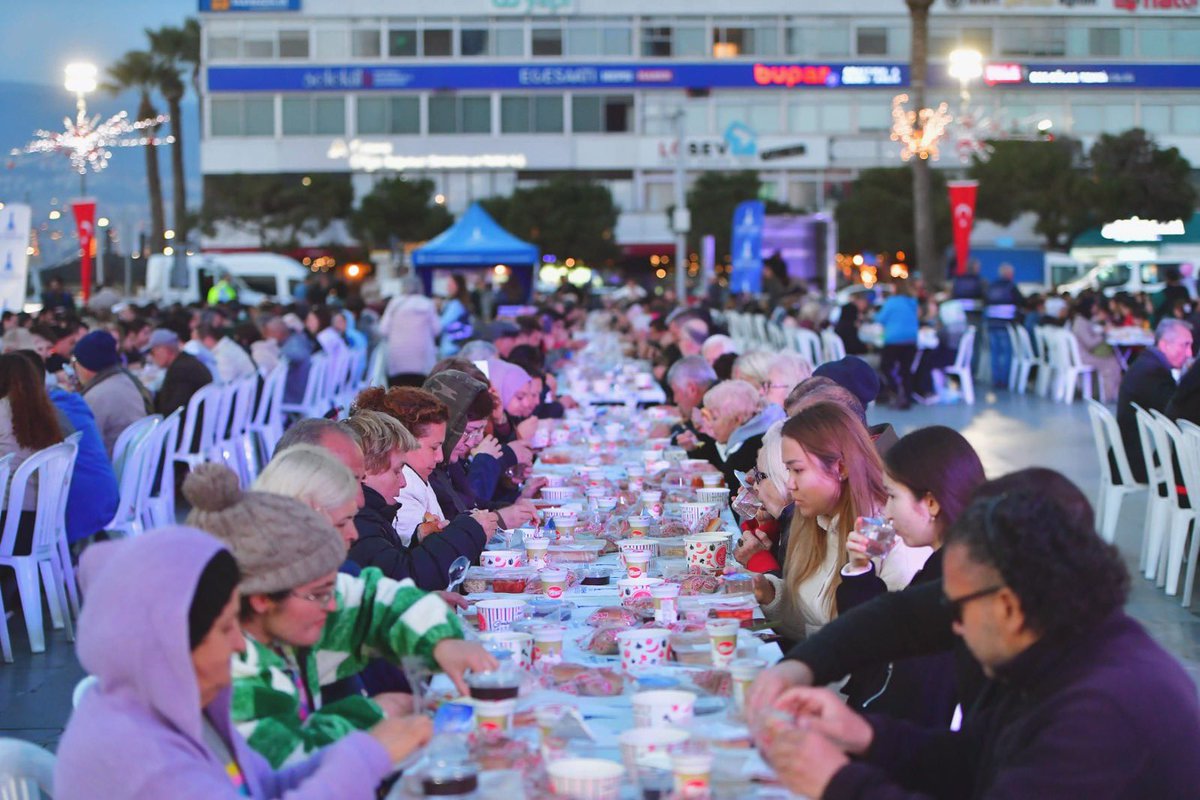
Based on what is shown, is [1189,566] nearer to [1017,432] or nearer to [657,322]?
[1017,432]

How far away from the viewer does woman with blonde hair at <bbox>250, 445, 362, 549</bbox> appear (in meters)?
3.20

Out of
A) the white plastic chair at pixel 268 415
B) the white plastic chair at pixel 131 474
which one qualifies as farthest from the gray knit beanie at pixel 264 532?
the white plastic chair at pixel 268 415

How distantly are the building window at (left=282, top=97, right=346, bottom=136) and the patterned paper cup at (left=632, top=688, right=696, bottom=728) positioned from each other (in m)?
55.7

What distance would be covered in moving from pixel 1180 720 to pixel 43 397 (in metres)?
5.56

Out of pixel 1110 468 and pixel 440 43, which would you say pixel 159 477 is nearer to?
pixel 1110 468

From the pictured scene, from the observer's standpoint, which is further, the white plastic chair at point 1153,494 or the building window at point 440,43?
the building window at point 440,43

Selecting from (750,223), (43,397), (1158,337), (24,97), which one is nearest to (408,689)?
Result: (43,397)

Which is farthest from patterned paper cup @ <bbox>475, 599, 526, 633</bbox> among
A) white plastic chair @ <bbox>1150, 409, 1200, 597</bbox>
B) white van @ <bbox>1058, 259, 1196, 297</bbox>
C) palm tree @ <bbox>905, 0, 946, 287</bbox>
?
white van @ <bbox>1058, 259, 1196, 297</bbox>

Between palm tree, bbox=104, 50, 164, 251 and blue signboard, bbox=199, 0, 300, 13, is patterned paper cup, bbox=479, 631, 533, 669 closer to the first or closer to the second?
palm tree, bbox=104, 50, 164, 251

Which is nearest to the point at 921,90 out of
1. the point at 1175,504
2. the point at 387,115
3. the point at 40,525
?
the point at 1175,504

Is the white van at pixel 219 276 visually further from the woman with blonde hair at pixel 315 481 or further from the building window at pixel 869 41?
the building window at pixel 869 41

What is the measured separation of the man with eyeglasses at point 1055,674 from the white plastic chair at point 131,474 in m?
5.67

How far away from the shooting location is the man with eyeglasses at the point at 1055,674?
2.23 meters

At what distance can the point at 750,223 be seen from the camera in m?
26.5
